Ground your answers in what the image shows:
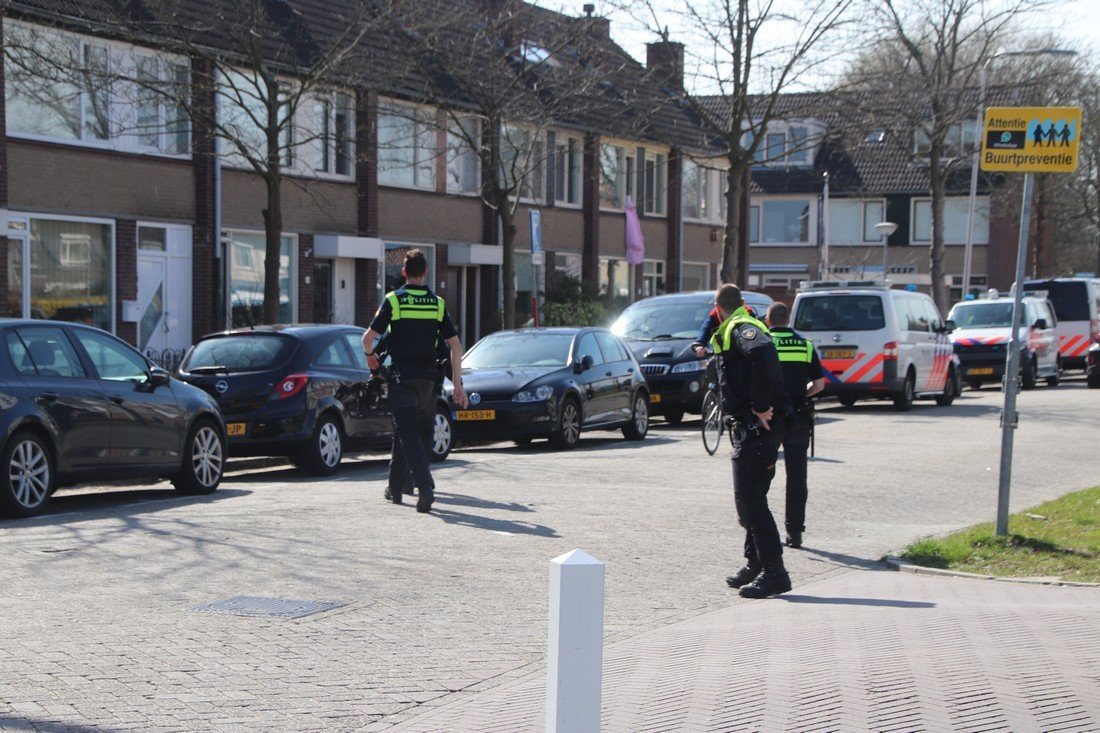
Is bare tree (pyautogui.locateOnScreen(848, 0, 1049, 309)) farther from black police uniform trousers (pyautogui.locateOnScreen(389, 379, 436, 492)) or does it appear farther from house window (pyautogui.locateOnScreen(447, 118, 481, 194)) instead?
black police uniform trousers (pyautogui.locateOnScreen(389, 379, 436, 492))

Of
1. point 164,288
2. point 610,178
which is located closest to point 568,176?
point 610,178

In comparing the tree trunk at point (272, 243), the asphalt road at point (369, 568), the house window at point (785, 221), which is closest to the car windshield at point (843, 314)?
the asphalt road at point (369, 568)

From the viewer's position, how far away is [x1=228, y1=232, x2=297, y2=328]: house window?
2789cm

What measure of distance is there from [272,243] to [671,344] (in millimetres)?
6314

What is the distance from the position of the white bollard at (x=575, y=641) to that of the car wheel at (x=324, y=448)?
Answer: 437 inches

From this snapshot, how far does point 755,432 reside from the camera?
8.61 meters

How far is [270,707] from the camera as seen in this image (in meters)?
5.70

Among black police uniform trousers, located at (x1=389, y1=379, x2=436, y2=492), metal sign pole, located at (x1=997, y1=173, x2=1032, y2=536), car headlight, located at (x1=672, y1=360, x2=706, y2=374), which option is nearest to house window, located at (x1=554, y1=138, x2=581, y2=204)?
car headlight, located at (x1=672, y1=360, x2=706, y2=374)

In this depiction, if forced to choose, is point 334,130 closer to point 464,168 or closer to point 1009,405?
point 464,168

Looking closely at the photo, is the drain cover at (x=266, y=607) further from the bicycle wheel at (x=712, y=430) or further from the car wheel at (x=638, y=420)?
the car wheel at (x=638, y=420)

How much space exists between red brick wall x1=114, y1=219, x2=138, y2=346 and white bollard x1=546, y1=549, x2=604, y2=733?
2288 centimetres

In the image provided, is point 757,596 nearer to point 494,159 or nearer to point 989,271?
point 494,159

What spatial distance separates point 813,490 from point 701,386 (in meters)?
8.60

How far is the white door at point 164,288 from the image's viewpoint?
25.9 meters
